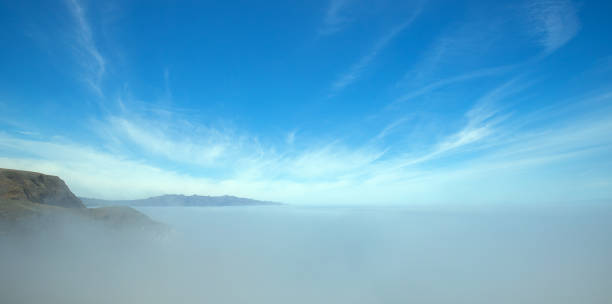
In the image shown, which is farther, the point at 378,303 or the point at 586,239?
the point at 586,239

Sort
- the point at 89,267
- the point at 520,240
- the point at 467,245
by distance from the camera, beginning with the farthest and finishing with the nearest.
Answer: the point at 520,240
the point at 467,245
the point at 89,267

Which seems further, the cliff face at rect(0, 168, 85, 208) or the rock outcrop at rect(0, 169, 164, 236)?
the cliff face at rect(0, 168, 85, 208)

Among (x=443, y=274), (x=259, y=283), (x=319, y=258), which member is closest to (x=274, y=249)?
(x=319, y=258)

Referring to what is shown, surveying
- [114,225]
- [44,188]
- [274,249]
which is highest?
[44,188]

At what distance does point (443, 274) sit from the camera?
25.1 metres

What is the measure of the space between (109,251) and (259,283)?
63.1 ft

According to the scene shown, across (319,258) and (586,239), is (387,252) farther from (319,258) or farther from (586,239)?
(586,239)

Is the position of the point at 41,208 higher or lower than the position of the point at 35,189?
lower

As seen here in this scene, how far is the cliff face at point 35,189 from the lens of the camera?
70.8 feet

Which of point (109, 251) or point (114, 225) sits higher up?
point (114, 225)

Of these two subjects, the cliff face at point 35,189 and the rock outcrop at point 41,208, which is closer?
the rock outcrop at point 41,208

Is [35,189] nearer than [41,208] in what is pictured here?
No

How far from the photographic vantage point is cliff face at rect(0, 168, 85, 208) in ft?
70.8

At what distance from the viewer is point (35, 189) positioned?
24.2 meters
